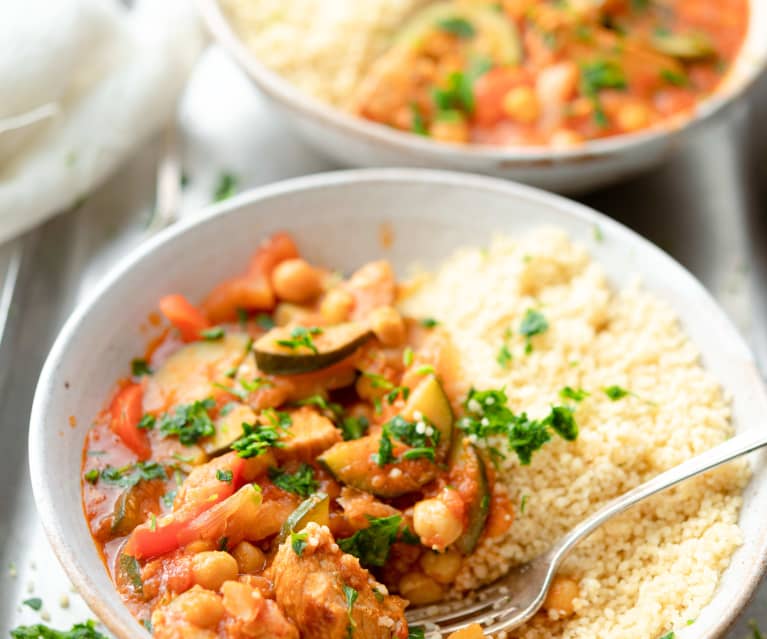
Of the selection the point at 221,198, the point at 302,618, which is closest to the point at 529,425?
the point at 302,618

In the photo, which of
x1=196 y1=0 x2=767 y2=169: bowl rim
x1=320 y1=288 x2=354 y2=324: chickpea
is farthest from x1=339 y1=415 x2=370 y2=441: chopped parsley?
x1=196 y1=0 x2=767 y2=169: bowl rim

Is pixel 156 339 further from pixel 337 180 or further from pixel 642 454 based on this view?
pixel 642 454

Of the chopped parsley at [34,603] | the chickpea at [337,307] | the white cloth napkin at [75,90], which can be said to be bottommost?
the chopped parsley at [34,603]

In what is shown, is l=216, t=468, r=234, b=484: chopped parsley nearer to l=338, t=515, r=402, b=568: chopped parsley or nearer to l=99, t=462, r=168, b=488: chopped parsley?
l=99, t=462, r=168, b=488: chopped parsley

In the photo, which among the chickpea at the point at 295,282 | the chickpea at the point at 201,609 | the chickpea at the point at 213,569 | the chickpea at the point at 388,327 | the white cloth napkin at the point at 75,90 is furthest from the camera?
the white cloth napkin at the point at 75,90

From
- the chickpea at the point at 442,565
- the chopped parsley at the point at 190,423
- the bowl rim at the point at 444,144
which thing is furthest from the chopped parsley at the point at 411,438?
the bowl rim at the point at 444,144

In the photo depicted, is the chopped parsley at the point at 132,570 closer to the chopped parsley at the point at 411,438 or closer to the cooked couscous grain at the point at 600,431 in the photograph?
the chopped parsley at the point at 411,438
